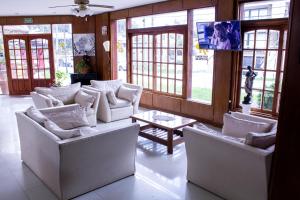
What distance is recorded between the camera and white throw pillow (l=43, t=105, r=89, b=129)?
3770 mm

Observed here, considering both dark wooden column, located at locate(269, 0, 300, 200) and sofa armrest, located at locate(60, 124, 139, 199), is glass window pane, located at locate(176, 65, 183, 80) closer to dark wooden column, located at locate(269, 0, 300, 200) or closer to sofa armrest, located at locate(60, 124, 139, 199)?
sofa armrest, located at locate(60, 124, 139, 199)

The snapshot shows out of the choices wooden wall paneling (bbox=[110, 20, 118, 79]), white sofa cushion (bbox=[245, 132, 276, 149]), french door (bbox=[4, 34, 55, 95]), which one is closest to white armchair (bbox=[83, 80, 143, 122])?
wooden wall paneling (bbox=[110, 20, 118, 79])

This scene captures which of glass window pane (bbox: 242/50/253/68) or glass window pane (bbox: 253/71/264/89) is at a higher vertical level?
glass window pane (bbox: 242/50/253/68)

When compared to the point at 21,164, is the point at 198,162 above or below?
above

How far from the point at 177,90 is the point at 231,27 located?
2.08 m

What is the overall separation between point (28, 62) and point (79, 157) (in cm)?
705

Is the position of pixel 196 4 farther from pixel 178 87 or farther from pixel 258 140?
pixel 258 140

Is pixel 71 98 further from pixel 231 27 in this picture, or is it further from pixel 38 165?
pixel 231 27

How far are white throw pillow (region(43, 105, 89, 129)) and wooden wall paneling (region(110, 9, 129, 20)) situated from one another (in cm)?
407

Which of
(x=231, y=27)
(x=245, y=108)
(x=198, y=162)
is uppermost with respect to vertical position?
(x=231, y=27)

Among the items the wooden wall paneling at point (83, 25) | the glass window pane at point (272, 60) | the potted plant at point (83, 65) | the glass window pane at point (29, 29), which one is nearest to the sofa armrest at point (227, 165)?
the glass window pane at point (272, 60)

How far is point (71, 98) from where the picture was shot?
18.6 ft

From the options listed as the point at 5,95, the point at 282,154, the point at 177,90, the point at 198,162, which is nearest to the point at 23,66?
the point at 5,95

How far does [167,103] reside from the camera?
21.5ft
